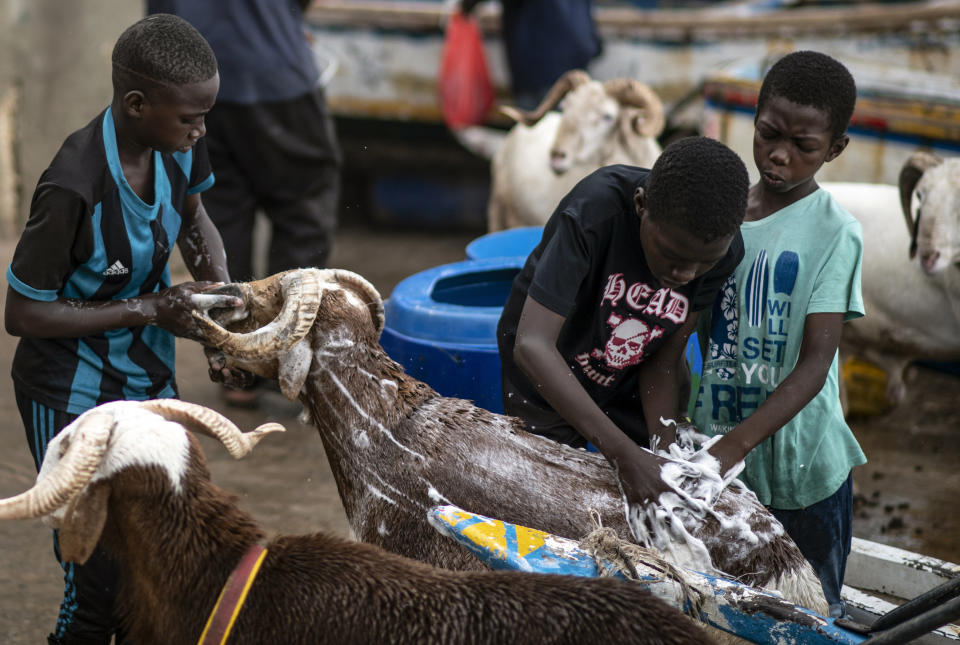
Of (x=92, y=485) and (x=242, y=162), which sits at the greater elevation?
(x=92, y=485)

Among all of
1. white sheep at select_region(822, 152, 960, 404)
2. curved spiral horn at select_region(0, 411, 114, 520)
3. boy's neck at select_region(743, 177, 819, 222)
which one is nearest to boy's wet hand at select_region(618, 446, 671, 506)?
boy's neck at select_region(743, 177, 819, 222)

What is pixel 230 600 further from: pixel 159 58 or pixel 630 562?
pixel 159 58

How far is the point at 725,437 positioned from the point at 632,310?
41 cm

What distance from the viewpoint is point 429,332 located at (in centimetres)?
361

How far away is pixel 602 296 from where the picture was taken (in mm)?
2803

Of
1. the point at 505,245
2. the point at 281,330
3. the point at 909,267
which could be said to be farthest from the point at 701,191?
the point at 909,267

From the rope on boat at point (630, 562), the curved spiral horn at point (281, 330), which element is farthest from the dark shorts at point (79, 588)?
the rope on boat at point (630, 562)

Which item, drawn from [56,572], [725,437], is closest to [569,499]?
[725,437]

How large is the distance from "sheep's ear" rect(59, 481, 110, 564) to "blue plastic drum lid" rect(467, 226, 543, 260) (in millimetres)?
2466

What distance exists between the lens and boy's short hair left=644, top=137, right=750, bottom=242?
2.49m

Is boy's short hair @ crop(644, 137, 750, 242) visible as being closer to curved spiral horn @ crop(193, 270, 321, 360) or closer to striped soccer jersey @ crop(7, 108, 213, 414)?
curved spiral horn @ crop(193, 270, 321, 360)

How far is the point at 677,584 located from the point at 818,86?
1.44 metres

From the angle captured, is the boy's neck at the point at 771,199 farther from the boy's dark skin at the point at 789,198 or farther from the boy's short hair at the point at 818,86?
the boy's short hair at the point at 818,86

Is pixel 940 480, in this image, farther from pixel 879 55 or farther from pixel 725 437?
pixel 879 55
